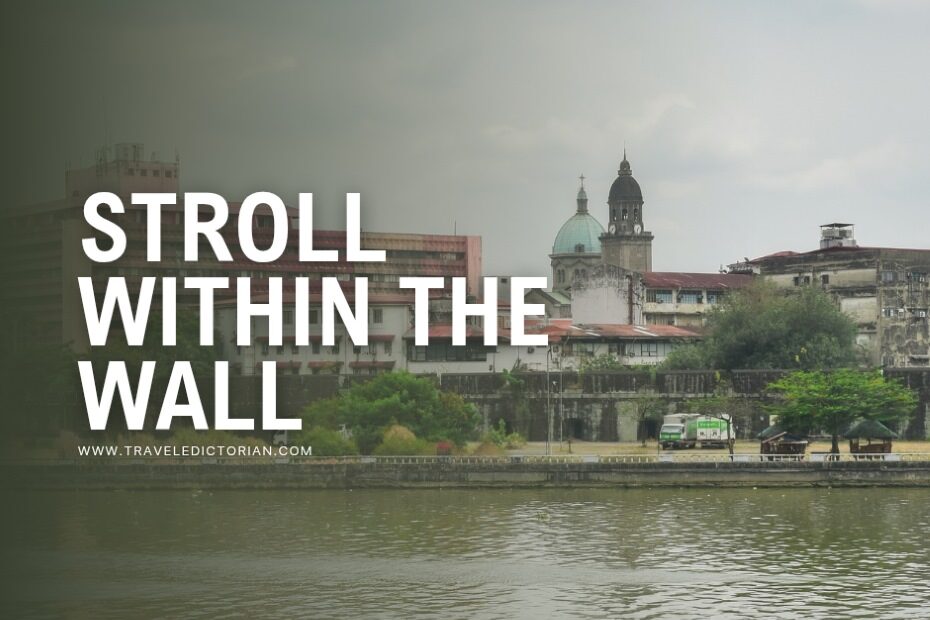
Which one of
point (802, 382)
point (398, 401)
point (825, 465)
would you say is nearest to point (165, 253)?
point (398, 401)

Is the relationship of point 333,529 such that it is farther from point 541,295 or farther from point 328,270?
point 541,295

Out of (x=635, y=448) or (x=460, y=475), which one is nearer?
(x=460, y=475)

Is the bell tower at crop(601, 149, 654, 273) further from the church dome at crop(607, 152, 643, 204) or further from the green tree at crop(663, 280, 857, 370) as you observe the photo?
the green tree at crop(663, 280, 857, 370)

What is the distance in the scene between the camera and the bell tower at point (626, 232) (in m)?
151

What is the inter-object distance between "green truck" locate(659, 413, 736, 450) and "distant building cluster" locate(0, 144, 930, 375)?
1318cm

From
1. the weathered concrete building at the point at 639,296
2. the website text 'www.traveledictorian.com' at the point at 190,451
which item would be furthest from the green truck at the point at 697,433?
the weathered concrete building at the point at 639,296

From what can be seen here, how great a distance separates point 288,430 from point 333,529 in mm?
23368

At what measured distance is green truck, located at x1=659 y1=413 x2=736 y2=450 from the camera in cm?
7894

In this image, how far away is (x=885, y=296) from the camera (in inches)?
4286

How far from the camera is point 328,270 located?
4749 inches

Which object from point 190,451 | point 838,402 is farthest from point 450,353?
point 838,402

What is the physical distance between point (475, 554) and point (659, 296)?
72514mm

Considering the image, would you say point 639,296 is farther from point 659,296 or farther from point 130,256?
point 130,256

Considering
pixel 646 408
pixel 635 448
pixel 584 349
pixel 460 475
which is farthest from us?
pixel 584 349
